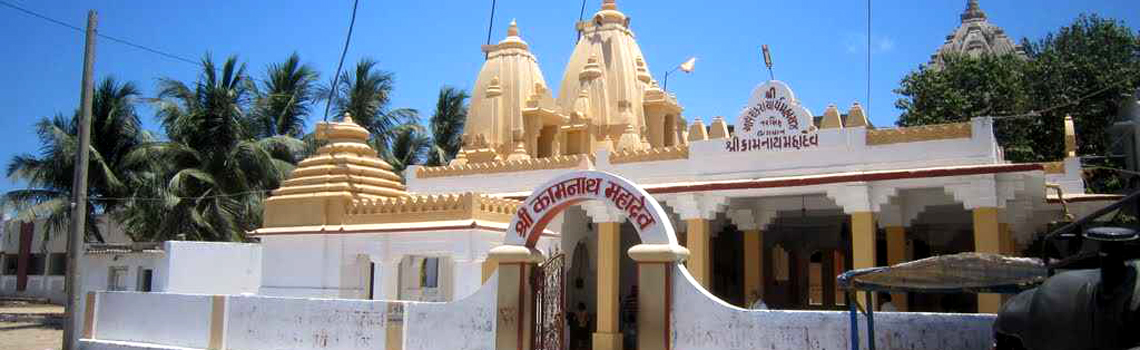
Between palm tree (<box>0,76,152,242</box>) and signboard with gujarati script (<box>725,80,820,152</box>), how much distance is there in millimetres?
18712

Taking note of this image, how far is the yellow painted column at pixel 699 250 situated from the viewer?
14.8m

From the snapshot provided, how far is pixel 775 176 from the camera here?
49.9ft

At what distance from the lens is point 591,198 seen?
11375 mm

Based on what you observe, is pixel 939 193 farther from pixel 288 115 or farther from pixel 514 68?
pixel 288 115

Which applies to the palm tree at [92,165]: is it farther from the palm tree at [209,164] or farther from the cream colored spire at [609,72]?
the cream colored spire at [609,72]

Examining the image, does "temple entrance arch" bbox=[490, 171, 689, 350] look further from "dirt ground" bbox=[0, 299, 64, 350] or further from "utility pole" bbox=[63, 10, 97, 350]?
"dirt ground" bbox=[0, 299, 64, 350]

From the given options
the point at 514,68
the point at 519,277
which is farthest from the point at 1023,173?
the point at 514,68

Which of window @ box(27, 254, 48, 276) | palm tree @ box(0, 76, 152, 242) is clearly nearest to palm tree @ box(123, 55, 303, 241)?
palm tree @ box(0, 76, 152, 242)

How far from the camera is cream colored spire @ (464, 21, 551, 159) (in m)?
23.0

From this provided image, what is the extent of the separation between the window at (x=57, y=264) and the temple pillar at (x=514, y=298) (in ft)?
111

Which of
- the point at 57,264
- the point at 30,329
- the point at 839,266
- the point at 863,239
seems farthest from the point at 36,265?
the point at 863,239

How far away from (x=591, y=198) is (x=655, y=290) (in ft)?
4.89

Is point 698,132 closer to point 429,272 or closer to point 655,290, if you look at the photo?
point 655,290

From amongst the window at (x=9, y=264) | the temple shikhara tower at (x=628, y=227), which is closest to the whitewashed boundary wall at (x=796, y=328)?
the temple shikhara tower at (x=628, y=227)
